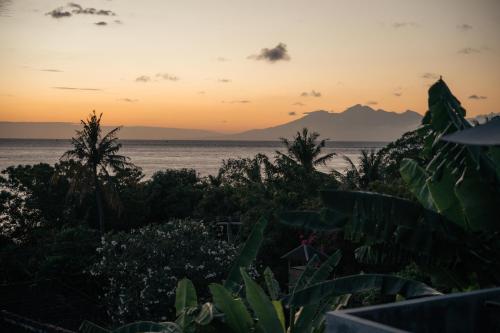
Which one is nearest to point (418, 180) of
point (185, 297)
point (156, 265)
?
point (185, 297)

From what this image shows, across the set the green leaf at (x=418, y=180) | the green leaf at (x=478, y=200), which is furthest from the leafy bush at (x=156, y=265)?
the green leaf at (x=478, y=200)

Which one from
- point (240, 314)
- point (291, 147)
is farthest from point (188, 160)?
point (240, 314)

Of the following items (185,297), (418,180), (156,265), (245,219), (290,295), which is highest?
(418,180)

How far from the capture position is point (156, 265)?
19344 mm

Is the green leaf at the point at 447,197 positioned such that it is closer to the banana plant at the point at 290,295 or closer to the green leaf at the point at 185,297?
the banana plant at the point at 290,295

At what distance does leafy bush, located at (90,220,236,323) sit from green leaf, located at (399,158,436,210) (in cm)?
1136

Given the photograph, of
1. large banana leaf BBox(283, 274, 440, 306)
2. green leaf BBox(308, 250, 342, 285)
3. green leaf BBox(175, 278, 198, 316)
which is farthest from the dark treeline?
green leaf BBox(175, 278, 198, 316)

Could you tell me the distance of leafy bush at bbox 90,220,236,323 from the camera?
61.7 feet

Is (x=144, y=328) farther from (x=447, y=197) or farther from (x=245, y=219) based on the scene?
(x=245, y=219)

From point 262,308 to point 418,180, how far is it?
11.0 ft

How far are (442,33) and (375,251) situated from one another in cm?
1615

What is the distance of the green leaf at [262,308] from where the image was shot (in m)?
6.73

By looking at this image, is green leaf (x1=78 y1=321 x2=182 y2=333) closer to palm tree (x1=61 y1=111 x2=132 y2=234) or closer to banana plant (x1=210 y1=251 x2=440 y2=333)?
banana plant (x1=210 y1=251 x2=440 y2=333)

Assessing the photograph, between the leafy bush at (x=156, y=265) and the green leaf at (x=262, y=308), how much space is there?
39.2 feet
